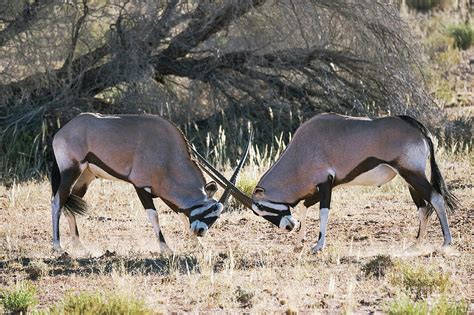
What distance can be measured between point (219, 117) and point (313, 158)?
6328 mm

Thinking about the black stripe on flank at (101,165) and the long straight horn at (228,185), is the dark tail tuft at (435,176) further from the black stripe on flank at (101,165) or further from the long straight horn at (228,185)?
the black stripe on flank at (101,165)

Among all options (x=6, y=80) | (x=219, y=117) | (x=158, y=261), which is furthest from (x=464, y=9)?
(x=158, y=261)

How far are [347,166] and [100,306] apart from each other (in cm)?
362

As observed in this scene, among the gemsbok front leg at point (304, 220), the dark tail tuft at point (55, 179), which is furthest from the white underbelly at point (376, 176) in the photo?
the dark tail tuft at point (55, 179)

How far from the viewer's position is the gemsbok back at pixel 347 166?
33.8 feet

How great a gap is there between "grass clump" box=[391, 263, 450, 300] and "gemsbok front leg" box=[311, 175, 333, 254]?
1.63 meters

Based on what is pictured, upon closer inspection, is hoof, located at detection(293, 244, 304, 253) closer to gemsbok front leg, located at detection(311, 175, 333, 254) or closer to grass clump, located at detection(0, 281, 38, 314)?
gemsbok front leg, located at detection(311, 175, 333, 254)

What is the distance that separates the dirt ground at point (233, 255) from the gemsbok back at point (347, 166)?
0.40 meters

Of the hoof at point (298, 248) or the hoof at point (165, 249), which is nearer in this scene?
the hoof at point (165, 249)

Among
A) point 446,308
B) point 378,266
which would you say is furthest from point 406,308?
point 378,266

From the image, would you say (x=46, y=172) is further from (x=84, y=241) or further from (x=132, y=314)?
(x=132, y=314)

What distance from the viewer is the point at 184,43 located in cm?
1661

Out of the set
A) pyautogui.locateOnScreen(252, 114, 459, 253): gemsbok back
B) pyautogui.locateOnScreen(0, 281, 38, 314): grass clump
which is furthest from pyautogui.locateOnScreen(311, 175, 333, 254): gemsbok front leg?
pyautogui.locateOnScreen(0, 281, 38, 314): grass clump

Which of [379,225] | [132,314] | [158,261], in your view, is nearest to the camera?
[132,314]
